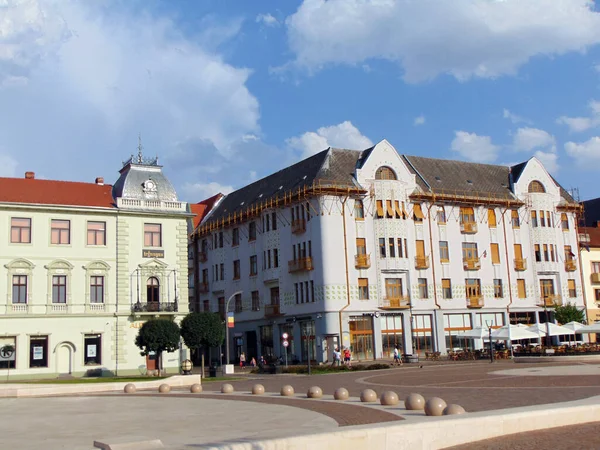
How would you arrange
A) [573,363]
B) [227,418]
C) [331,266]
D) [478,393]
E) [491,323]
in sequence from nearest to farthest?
[227,418] → [478,393] → [573,363] → [331,266] → [491,323]

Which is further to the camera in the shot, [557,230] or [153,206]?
[557,230]

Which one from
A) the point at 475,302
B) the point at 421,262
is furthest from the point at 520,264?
the point at 421,262

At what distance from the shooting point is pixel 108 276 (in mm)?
47906

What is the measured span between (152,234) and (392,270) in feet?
68.1

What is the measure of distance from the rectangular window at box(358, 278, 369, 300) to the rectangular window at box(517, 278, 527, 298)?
1663 cm

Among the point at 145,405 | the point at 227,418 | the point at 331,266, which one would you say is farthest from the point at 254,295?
the point at 227,418

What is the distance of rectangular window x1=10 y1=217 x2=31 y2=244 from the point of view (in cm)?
4562

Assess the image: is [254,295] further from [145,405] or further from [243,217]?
[145,405]

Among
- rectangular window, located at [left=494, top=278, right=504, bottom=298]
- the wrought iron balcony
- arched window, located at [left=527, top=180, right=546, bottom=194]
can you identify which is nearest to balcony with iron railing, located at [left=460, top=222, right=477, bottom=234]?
rectangular window, located at [left=494, top=278, right=504, bottom=298]

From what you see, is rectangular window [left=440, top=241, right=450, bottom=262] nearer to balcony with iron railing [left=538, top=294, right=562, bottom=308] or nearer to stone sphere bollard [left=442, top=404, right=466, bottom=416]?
balcony with iron railing [left=538, top=294, right=562, bottom=308]

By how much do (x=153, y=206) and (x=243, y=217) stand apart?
58.2ft

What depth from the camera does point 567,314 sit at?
63188 millimetres

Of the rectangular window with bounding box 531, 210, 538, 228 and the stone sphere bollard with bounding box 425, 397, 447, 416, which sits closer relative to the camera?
the stone sphere bollard with bounding box 425, 397, 447, 416

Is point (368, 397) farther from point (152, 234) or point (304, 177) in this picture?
point (304, 177)
